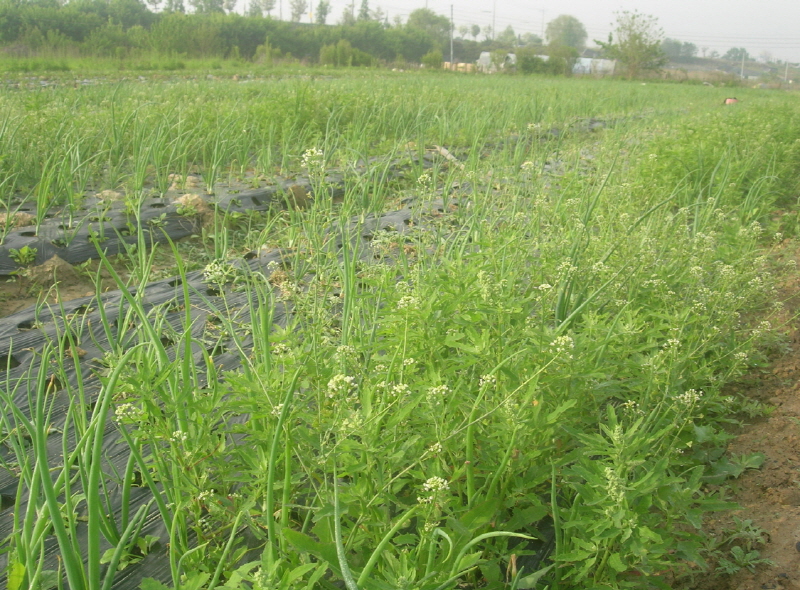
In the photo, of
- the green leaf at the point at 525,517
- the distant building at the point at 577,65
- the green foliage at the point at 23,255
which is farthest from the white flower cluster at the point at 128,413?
the distant building at the point at 577,65

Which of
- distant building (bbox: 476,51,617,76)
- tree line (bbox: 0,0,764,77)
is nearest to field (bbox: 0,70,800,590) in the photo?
tree line (bbox: 0,0,764,77)

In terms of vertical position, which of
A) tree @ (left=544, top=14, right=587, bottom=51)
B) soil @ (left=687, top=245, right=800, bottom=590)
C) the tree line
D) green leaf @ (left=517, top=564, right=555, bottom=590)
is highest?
tree @ (left=544, top=14, right=587, bottom=51)

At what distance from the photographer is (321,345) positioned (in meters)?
1.78

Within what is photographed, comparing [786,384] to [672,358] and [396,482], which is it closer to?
[672,358]

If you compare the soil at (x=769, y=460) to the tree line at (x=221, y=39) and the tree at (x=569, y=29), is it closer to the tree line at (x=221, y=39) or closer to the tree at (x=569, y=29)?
the tree line at (x=221, y=39)

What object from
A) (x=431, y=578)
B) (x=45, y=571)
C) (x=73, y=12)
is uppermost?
(x=73, y=12)

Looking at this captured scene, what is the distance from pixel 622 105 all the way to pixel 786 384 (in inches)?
453

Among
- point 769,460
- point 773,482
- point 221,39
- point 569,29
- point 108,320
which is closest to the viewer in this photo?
point 773,482

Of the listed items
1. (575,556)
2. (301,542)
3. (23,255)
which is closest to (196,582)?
(301,542)

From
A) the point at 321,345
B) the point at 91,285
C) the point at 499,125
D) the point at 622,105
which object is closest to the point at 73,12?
the point at 622,105

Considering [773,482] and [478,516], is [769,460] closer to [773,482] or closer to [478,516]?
[773,482]

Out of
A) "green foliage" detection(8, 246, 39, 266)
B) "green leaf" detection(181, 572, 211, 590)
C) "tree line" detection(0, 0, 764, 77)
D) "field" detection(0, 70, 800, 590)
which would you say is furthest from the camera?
"tree line" detection(0, 0, 764, 77)

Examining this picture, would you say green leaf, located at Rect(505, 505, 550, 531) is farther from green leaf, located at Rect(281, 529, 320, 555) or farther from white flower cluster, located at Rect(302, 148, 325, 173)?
white flower cluster, located at Rect(302, 148, 325, 173)

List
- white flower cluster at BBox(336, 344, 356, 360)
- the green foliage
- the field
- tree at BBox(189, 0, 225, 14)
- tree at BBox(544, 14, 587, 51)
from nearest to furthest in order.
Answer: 1. the field
2. white flower cluster at BBox(336, 344, 356, 360)
3. the green foliage
4. tree at BBox(189, 0, 225, 14)
5. tree at BBox(544, 14, 587, 51)
